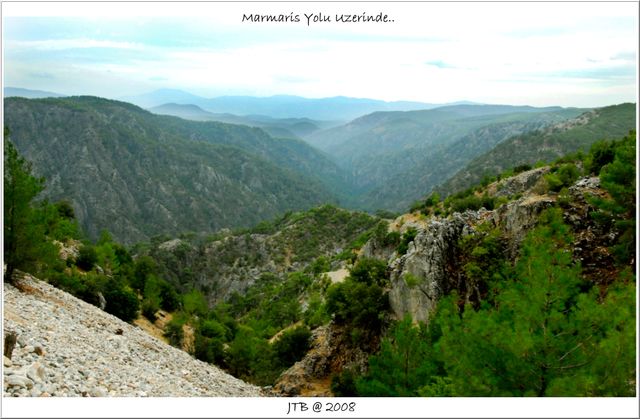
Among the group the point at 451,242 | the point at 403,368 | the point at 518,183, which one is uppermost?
the point at 518,183

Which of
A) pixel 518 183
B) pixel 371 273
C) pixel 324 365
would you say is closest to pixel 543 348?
pixel 371 273

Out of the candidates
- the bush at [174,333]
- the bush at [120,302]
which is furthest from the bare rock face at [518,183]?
the bush at [120,302]

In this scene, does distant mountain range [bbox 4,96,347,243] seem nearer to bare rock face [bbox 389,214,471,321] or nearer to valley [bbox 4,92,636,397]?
valley [bbox 4,92,636,397]

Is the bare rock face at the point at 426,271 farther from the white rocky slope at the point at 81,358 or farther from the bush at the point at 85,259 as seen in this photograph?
the bush at the point at 85,259

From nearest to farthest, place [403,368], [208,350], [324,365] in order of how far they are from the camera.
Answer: [403,368]
[324,365]
[208,350]

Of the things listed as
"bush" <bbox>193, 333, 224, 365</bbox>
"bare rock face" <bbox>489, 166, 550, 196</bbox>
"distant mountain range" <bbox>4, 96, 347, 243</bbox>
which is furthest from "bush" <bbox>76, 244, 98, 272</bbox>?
"distant mountain range" <bbox>4, 96, 347, 243</bbox>

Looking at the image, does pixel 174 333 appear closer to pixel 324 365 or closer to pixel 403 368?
pixel 324 365
